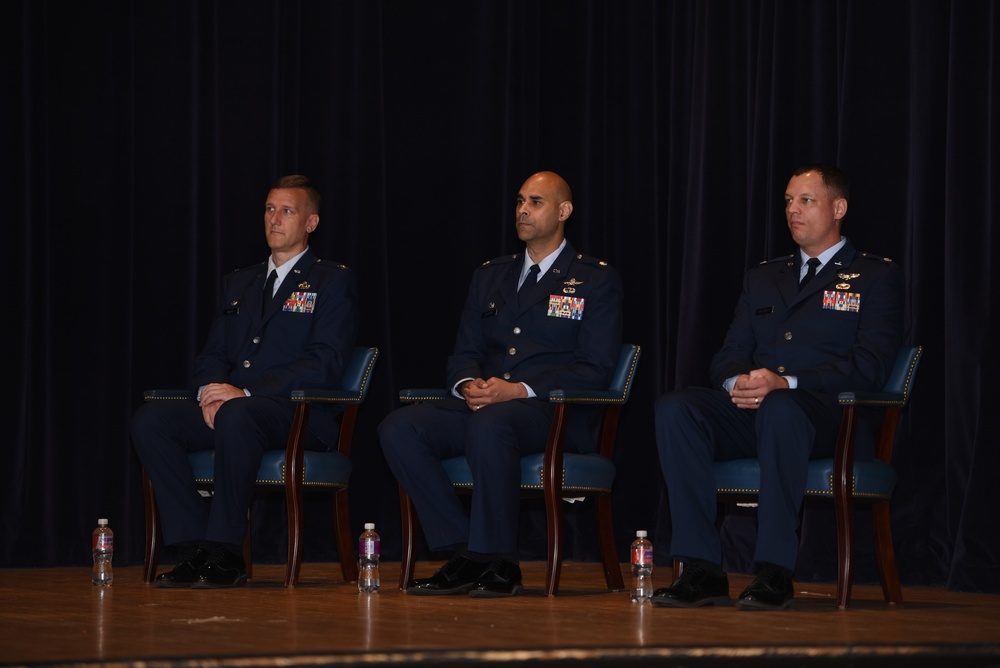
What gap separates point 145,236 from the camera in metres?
5.71

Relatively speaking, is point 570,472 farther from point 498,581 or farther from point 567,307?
point 567,307

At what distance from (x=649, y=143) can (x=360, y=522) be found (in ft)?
6.90

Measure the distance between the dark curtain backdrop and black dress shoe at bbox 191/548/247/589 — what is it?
128 centimetres

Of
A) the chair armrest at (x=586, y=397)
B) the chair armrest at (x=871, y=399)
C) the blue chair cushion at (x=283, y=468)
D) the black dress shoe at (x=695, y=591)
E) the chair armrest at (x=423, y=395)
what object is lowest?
the black dress shoe at (x=695, y=591)

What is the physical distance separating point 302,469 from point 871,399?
1867 millimetres

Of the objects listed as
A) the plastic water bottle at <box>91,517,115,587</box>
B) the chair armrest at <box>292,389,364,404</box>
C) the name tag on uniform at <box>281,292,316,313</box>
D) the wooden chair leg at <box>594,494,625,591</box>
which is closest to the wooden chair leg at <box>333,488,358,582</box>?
the chair armrest at <box>292,389,364,404</box>

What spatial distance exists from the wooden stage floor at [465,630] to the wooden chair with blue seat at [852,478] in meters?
0.15

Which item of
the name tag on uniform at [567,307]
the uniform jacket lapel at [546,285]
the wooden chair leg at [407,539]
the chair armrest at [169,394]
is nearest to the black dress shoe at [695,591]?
the wooden chair leg at [407,539]

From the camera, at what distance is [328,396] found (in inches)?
175

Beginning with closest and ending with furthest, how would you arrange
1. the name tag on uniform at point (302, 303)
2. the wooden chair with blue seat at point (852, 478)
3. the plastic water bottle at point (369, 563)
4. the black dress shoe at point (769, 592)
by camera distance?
the black dress shoe at point (769, 592), the wooden chair with blue seat at point (852, 478), the plastic water bottle at point (369, 563), the name tag on uniform at point (302, 303)

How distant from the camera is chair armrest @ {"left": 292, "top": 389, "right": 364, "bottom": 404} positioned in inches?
172

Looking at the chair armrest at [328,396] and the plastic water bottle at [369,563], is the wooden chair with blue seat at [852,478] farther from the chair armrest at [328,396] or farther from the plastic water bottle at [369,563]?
the chair armrest at [328,396]

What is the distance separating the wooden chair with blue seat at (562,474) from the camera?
4133mm

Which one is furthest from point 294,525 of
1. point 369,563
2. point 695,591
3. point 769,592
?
point 769,592
